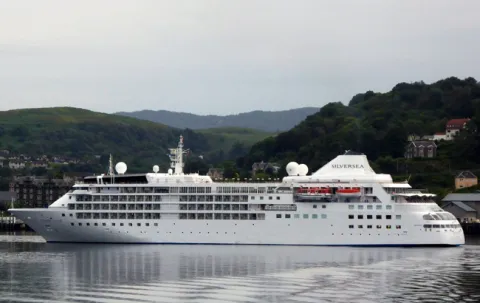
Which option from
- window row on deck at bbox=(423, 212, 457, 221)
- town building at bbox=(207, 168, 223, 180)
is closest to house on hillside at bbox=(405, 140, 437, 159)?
town building at bbox=(207, 168, 223, 180)

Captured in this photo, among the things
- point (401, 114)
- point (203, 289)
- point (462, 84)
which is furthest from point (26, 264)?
point (462, 84)

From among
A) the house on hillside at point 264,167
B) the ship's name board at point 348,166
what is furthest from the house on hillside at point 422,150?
the ship's name board at point 348,166

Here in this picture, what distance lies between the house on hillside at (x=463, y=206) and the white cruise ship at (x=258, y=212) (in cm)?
2911

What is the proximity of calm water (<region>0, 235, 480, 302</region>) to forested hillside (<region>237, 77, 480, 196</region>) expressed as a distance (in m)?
50.7

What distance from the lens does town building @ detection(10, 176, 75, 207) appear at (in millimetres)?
135750

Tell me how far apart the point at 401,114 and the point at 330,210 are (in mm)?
77273

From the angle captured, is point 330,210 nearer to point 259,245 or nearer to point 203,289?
point 259,245

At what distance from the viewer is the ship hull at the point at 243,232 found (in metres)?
73.6

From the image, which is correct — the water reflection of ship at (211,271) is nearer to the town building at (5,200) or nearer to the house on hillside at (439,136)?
the town building at (5,200)

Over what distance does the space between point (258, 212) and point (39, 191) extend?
67.6m

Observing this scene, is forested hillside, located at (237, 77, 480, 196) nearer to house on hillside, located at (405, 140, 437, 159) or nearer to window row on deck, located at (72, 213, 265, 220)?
house on hillside, located at (405, 140, 437, 159)

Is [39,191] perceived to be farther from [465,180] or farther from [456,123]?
[465,180]

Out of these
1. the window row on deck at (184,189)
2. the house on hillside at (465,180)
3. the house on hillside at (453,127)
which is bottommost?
the window row on deck at (184,189)

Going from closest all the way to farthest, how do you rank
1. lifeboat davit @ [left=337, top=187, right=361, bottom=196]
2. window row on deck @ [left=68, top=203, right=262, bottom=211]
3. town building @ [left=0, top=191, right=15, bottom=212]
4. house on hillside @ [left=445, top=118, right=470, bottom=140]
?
lifeboat davit @ [left=337, top=187, right=361, bottom=196] → window row on deck @ [left=68, top=203, right=262, bottom=211] → town building @ [left=0, top=191, right=15, bottom=212] → house on hillside @ [left=445, top=118, right=470, bottom=140]
